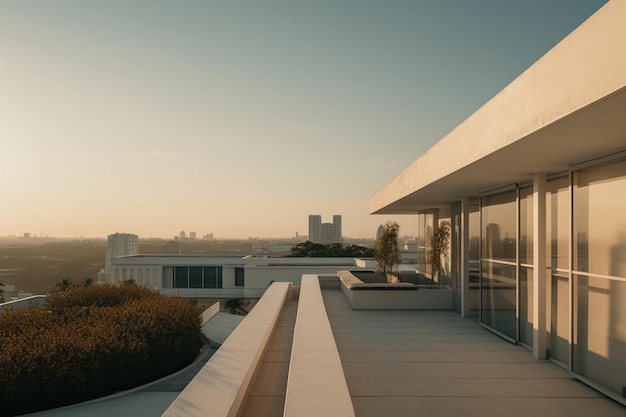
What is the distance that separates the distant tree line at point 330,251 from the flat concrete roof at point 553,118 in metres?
34.6

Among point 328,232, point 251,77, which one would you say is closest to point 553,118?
point 251,77

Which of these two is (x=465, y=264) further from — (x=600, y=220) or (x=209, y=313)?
(x=209, y=313)

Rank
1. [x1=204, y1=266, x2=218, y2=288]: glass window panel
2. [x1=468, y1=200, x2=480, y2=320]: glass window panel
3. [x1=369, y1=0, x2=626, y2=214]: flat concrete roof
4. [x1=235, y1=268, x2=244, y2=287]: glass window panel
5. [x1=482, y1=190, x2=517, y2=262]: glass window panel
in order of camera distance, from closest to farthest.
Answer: [x1=369, y1=0, x2=626, y2=214]: flat concrete roof < [x1=482, y1=190, x2=517, y2=262]: glass window panel < [x1=468, y1=200, x2=480, y2=320]: glass window panel < [x1=235, y1=268, x2=244, y2=287]: glass window panel < [x1=204, y1=266, x2=218, y2=288]: glass window panel

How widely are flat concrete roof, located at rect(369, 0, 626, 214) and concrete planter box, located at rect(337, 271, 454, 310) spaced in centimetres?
486

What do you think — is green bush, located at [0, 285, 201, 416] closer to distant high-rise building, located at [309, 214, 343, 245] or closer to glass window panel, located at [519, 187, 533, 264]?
glass window panel, located at [519, 187, 533, 264]

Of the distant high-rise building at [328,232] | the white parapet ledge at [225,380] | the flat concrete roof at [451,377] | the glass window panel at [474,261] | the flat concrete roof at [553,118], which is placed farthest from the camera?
the distant high-rise building at [328,232]

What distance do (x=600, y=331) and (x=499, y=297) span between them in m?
3.58

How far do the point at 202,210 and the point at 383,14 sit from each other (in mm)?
49609

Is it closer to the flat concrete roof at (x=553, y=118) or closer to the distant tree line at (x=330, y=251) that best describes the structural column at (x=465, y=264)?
the flat concrete roof at (x=553, y=118)

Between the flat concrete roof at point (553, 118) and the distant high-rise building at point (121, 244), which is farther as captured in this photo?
the distant high-rise building at point (121, 244)

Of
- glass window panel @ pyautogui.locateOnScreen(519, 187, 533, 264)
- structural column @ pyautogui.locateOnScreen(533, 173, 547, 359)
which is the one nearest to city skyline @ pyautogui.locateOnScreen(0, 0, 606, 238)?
structural column @ pyautogui.locateOnScreen(533, 173, 547, 359)

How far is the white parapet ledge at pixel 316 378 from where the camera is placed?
139 inches

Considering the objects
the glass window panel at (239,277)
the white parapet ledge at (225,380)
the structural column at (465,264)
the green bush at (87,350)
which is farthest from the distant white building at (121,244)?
the white parapet ledge at (225,380)

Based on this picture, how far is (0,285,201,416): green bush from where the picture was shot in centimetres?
1016
